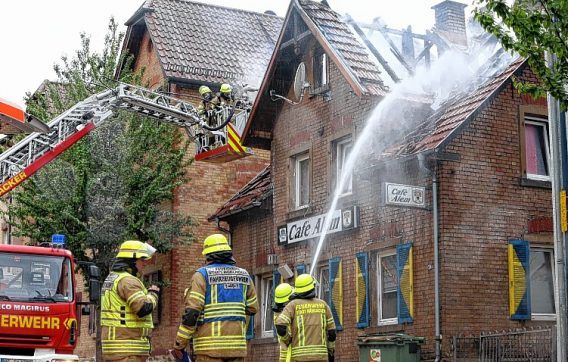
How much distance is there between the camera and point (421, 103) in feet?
64.9

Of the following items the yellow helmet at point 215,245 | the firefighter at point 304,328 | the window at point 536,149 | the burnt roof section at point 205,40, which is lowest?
the firefighter at point 304,328

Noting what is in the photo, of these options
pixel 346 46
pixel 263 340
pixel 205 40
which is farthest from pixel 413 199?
pixel 205 40

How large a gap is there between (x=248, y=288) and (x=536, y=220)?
30.0ft

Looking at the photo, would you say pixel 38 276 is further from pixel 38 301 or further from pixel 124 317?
pixel 124 317

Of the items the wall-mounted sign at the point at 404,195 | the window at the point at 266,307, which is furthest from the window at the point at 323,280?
the wall-mounted sign at the point at 404,195

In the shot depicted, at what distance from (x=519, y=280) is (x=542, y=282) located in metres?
0.76

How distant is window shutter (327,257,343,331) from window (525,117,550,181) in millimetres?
4030

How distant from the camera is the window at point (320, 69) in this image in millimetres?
21609

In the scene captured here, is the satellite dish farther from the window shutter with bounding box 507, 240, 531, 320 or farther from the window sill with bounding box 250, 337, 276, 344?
the window shutter with bounding box 507, 240, 531, 320

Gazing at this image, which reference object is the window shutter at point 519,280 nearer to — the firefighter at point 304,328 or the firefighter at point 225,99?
the firefighter at point 304,328

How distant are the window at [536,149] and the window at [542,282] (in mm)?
1382

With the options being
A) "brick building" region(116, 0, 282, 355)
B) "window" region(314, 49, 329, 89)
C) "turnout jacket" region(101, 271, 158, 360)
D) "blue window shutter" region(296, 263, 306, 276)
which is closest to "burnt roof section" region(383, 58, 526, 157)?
"window" region(314, 49, 329, 89)

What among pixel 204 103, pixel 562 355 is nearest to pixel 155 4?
pixel 204 103

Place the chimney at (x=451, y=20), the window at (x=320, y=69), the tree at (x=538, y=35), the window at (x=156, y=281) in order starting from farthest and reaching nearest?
the window at (x=156, y=281)
the chimney at (x=451, y=20)
the window at (x=320, y=69)
the tree at (x=538, y=35)
